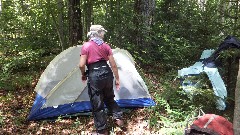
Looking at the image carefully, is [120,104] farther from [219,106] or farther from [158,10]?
[158,10]

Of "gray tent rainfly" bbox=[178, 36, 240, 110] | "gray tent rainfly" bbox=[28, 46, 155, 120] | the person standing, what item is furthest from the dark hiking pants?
"gray tent rainfly" bbox=[178, 36, 240, 110]

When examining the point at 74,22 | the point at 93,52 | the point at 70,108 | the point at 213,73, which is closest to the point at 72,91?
the point at 70,108

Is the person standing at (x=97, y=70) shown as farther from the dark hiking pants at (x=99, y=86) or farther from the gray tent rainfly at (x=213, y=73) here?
the gray tent rainfly at (x=213, y=73)

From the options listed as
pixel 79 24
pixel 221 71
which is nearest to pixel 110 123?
pixel 221 71

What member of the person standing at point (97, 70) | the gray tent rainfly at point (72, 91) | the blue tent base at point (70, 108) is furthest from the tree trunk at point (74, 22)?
the person standing at point (97, 70)

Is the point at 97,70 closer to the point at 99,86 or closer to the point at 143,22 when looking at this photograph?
the point at 99,86

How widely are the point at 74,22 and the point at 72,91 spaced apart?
4286mm

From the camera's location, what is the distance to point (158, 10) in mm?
11281

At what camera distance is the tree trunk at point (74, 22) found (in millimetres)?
9320

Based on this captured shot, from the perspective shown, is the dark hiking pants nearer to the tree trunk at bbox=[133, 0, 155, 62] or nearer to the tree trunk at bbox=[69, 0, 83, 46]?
the tree trunk at bbox=[133, 0, 155, 62]

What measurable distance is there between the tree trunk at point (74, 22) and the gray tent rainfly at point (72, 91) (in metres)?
3.45

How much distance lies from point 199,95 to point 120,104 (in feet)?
5.32

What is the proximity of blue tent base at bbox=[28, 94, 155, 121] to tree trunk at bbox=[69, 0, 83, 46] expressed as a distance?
4.10 meters

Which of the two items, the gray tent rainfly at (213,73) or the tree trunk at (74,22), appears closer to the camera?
the gray tent rainfly at (213,73)
